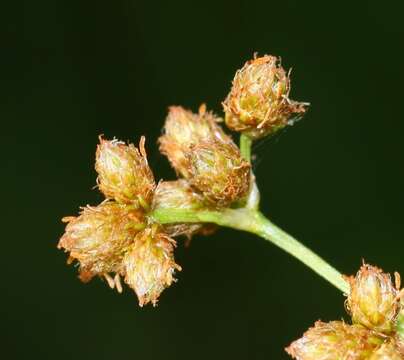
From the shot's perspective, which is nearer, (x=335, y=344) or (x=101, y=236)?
(x=335, y=344)

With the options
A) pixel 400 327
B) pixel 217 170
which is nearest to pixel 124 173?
pixel 217 170

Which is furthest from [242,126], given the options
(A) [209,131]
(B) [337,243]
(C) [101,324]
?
(C) [101,324]

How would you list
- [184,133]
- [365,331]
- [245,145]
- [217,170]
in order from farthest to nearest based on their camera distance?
[184,133]
[245,145]
[217,170]
[365,331]

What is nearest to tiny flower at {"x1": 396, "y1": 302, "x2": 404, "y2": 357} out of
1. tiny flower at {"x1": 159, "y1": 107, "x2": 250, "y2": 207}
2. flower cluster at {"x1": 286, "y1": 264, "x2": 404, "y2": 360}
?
flower cluster at {"x1": 286, "y1": 264, "x2": 404, "y2": 360}

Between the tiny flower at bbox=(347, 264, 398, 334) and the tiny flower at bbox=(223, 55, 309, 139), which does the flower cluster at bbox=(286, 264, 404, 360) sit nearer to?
the tiny flower at bbox=(347, 264, 398, 334)

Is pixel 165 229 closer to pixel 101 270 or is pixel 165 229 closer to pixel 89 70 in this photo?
pixel 101 270

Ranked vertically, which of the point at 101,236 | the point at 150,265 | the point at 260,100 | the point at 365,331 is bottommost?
the point at 365,331

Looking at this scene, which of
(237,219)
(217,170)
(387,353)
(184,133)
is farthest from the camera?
(184,133)

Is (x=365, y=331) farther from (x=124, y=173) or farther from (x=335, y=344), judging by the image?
(x=124, y=173)
